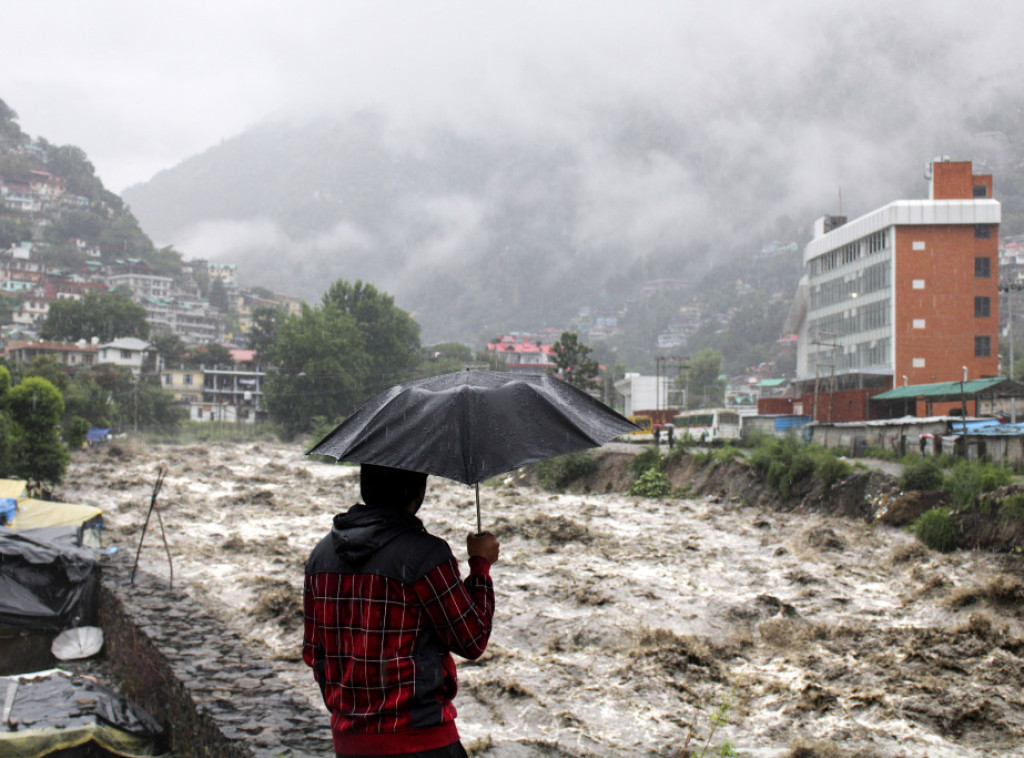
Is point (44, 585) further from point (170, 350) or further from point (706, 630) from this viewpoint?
point (170, 350)

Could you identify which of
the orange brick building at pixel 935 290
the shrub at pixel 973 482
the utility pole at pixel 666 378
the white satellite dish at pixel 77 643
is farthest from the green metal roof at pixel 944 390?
the white satellite dish at pixel 77 643

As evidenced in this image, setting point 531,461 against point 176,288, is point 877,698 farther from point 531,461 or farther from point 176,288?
point 176,288

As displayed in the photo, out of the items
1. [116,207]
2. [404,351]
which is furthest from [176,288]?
[404,351]

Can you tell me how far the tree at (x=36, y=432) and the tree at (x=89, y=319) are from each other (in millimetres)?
60124

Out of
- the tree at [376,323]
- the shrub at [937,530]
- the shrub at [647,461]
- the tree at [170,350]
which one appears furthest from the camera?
the tree at [376,323]

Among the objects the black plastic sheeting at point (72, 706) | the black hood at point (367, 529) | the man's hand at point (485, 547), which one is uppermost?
the black hood at point (367, 529)

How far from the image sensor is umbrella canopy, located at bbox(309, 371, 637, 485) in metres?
2.66

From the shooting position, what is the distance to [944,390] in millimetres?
37375

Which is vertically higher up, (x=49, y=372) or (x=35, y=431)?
(x=49, y=372)

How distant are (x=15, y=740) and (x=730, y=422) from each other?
43681 mm

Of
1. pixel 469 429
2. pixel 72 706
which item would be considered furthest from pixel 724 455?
pixel 469 429

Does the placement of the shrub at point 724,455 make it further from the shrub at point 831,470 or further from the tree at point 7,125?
the tree at point 7,125

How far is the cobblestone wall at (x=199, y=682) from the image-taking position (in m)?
5.32

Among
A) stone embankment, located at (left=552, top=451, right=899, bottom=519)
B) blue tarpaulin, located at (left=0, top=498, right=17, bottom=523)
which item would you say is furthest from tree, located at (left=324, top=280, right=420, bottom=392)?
blue tarpaulin, located at (left=0, top=498, right=17, bottom=523)
